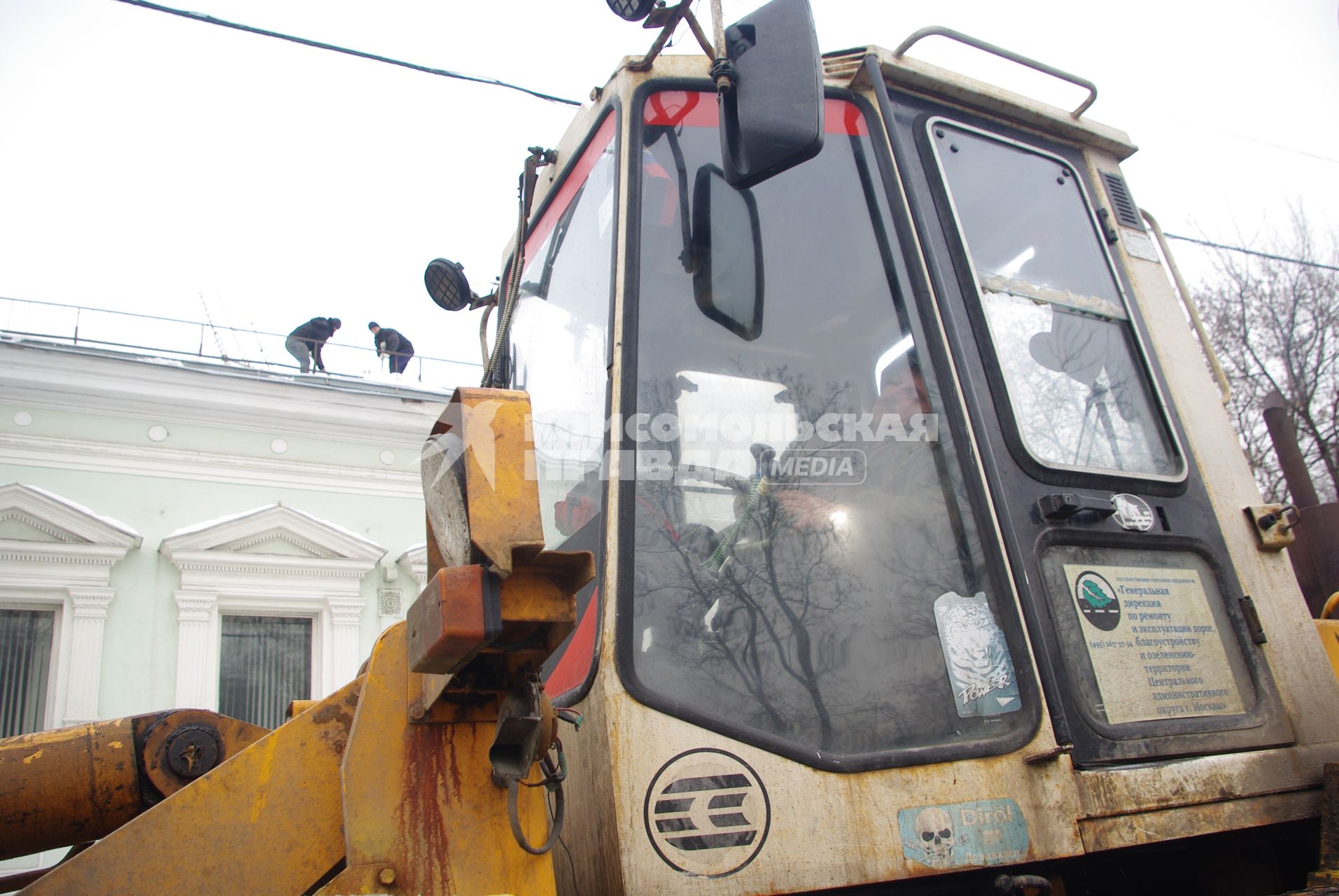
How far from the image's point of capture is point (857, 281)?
2174 millimetres

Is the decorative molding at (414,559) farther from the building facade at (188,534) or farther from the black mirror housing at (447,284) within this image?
the black mirror housing at (447,284)

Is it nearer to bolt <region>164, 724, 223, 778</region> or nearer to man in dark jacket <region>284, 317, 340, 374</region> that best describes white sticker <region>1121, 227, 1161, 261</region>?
bolt <region>164, 724, 223, 778</region>

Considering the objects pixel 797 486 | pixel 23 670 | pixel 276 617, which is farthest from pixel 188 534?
pixel 797 486

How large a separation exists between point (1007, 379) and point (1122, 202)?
1.05 meters

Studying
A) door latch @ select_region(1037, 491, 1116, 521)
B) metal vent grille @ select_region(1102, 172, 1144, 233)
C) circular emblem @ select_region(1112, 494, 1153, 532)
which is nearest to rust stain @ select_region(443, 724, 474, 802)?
door latch @ select_region(1037, 491, 1116, 521)

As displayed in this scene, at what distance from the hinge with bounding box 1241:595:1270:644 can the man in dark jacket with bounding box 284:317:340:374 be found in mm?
9433

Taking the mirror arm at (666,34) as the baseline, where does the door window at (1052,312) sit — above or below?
below

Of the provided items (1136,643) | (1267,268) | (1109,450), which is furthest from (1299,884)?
(1267,268)

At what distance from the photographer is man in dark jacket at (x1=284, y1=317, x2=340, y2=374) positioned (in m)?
9.92

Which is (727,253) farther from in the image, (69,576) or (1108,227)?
(69,576)

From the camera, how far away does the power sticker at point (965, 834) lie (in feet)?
5.20

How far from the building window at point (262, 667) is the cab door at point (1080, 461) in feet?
26.8

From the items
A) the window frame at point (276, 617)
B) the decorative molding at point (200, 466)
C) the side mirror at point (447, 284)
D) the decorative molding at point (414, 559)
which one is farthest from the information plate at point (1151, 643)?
the decorative molding at point (200, 466)

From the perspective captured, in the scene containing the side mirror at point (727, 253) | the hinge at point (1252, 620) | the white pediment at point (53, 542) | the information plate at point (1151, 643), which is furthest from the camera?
the white pediment at point (53, 542)
